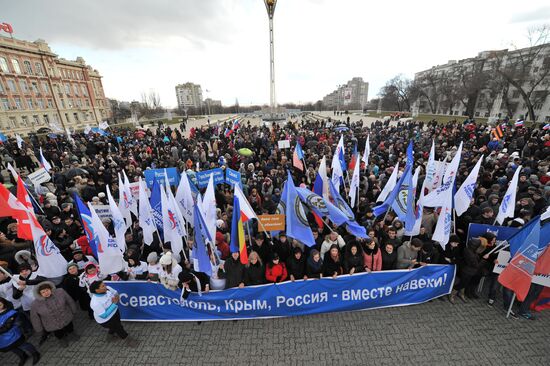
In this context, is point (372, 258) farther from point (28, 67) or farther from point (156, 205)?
point (28, 67)

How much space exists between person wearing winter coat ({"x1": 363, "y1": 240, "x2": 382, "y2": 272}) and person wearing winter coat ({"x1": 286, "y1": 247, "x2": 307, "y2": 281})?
130 cm

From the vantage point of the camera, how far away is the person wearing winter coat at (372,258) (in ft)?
16.7

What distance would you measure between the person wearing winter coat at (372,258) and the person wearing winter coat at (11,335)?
20.1 feet

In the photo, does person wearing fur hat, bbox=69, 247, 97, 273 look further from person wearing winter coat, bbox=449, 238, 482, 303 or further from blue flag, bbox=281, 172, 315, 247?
person wearing winter coat, bbox=449, 238, 482, 303

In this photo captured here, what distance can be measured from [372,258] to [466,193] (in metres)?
3.14

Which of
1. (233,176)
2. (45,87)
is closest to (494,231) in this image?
(233,176)

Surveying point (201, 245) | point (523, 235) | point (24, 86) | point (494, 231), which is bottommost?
point (494, 231)

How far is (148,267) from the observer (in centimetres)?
495

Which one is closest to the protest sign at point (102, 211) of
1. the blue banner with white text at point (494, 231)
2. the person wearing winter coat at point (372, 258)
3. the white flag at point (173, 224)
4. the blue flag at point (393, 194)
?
the white flag at point (173, 224)

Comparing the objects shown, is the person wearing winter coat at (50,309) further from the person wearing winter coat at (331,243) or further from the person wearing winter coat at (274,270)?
the person wearing winter coat at (331,243)

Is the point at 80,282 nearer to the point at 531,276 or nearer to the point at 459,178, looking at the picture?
the point at 531,276

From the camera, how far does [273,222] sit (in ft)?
17.3

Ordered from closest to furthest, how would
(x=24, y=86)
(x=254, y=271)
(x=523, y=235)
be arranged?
(x=523, y=235), (x=254, y=271), (x=24, y=86)

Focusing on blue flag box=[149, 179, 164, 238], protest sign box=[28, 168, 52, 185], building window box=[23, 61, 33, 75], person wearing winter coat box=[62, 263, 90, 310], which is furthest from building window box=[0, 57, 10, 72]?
person wearing winter coat box=[62, 263, 90, 310]
